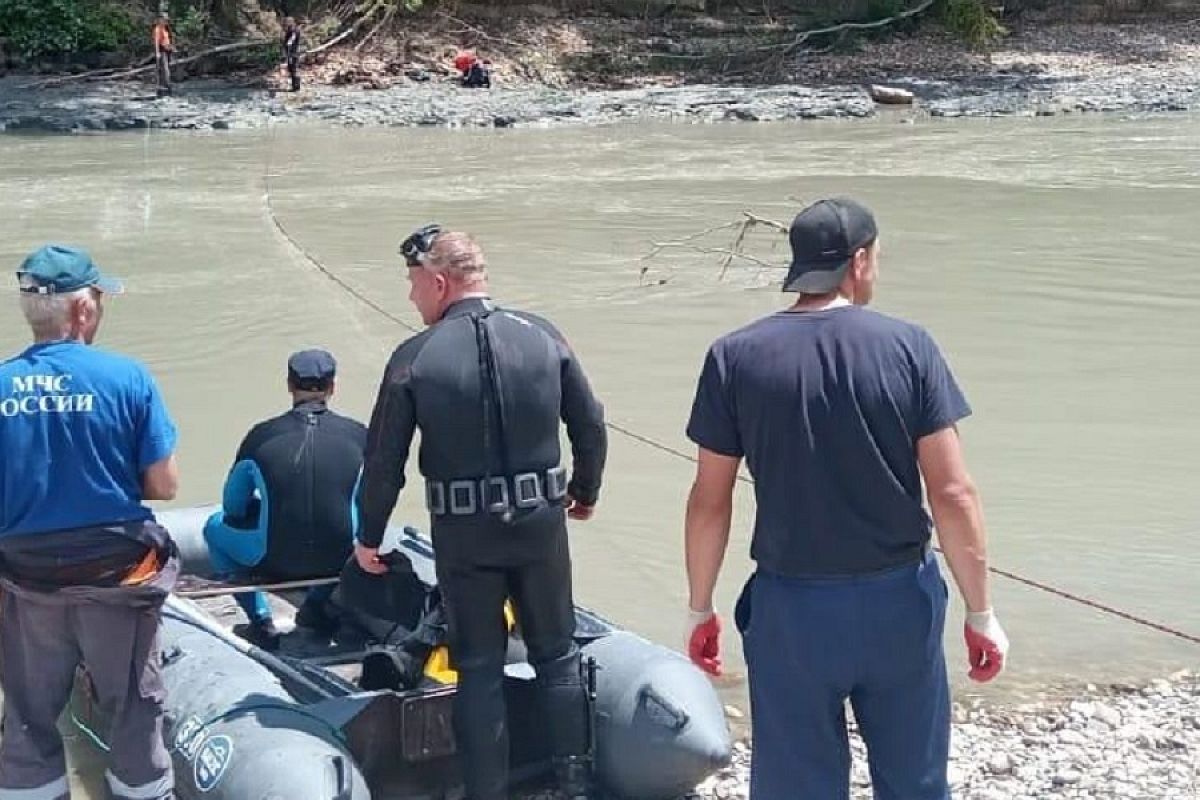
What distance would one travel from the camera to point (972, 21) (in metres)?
31.6

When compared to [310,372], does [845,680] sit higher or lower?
lower

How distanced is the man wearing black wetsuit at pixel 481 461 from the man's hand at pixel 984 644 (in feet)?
3.70

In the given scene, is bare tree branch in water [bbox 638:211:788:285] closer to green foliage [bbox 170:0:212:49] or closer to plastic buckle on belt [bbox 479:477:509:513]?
plastic buckle on belt [bbox 479:477:509:513]

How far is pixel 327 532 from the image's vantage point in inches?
197

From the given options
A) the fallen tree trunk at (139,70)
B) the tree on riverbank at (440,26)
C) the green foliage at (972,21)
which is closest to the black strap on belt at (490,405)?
the fallen tree trunk at (139,70)

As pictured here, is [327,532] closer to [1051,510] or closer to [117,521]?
[117,521]

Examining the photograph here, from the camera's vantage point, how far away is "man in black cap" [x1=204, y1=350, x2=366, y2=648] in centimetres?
489

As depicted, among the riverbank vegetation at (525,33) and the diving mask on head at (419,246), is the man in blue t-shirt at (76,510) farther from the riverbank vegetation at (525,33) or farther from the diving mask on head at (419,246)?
the riverbank vegetation at (525,33)

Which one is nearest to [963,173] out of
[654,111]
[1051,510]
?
[654,111]

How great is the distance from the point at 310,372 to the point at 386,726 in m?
1.14

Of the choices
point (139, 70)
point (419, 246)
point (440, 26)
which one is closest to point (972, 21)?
point (440, 26)

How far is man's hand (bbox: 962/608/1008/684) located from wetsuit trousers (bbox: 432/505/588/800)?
A: 3.70 ft

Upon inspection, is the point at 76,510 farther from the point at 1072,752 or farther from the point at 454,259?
the point at 1072,752

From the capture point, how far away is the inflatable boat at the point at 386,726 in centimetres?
409
